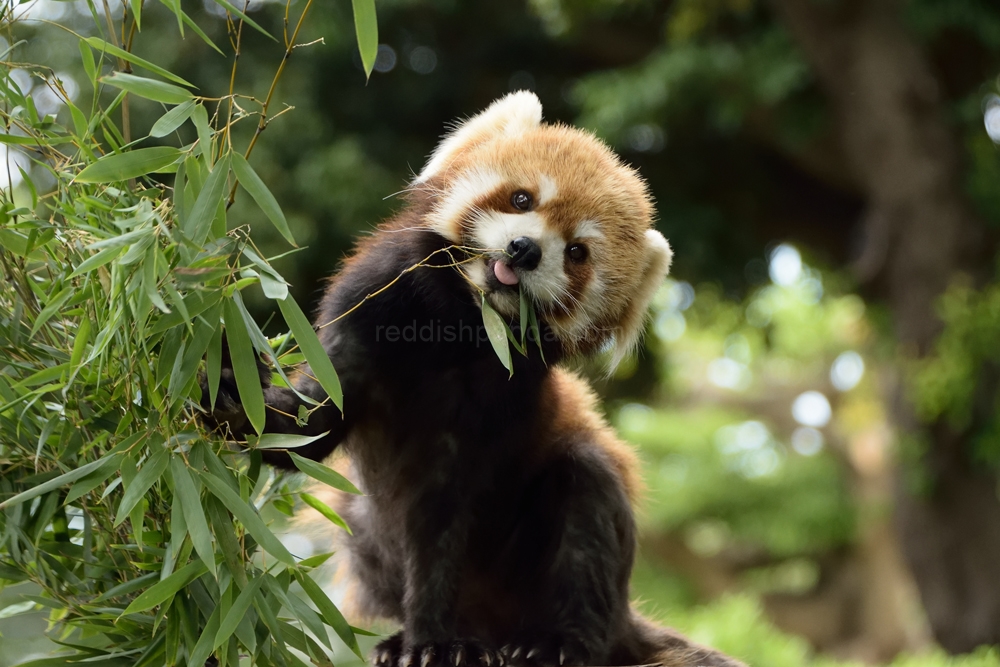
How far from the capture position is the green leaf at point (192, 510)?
4.06 ft

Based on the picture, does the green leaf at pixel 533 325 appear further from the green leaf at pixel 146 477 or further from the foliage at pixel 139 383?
the green leaf at pixel 146 477

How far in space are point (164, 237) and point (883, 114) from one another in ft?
13.0

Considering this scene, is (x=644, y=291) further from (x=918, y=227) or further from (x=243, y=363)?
(x=918, y=227)

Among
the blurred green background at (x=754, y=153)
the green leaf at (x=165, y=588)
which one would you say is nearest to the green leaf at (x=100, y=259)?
the green leaf at (x=165, y=588)

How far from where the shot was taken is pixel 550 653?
1.74m

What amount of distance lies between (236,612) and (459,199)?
89cm

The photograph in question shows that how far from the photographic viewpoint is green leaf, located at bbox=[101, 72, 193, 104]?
4.05 ft

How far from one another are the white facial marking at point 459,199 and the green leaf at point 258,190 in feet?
1.69

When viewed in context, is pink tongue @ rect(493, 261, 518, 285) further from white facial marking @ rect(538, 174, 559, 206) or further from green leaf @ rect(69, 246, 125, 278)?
green leaf @ rect(69, 246, 125, 278)

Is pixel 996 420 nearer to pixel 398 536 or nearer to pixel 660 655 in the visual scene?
pixel 660 655

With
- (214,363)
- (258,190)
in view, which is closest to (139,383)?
(214,363)

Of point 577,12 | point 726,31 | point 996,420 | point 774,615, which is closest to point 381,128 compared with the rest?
point 577,12

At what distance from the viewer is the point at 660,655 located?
1.95 m

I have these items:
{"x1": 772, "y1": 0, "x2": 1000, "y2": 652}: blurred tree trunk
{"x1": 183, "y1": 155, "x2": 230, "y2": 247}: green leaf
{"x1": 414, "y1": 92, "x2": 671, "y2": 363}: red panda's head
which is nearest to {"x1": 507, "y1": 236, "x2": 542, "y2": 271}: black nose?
{"x1": 414, "y1": 92, "x2": 671, "y2": 363}: red panda's head
